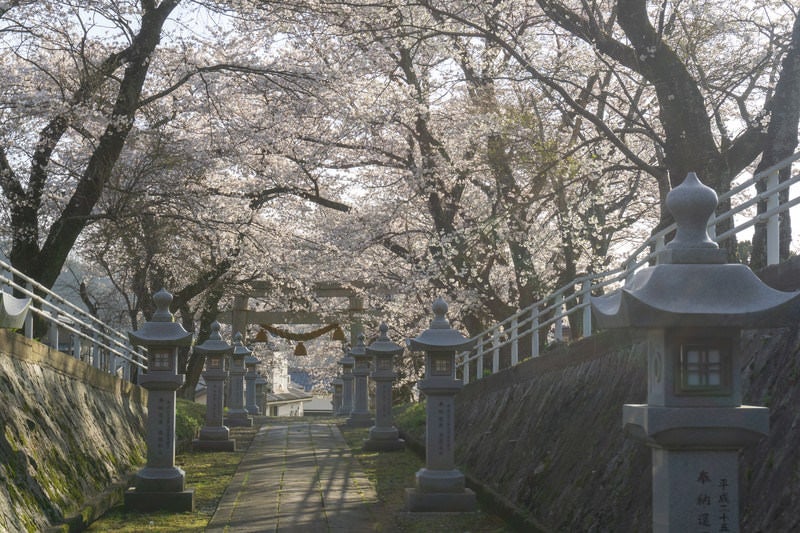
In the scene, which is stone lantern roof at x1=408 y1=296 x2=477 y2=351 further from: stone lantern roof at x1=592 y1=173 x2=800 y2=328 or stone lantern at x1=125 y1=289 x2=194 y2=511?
stone lantern roof at x1=592 y1=173 x2=800 y2=328

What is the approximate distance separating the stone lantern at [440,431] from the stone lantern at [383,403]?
6748mm

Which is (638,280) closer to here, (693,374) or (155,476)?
(693,374)

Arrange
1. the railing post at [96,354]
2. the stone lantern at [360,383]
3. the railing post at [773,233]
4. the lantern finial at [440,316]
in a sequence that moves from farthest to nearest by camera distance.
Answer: the stone lantern at [360,383] → the railing post at [96,354] → the lantern finial at [440,316] → the railing post at [773,233]

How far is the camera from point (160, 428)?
10.7m

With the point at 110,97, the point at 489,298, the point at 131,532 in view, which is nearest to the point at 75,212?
the point at 110,97

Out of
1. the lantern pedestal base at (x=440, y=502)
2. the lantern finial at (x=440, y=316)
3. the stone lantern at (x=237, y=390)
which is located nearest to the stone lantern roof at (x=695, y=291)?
the lantern pedestal base at (x=440, y=502)

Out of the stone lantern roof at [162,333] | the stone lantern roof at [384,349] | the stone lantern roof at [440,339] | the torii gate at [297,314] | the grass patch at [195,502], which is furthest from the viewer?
the torii gate at [297,314]

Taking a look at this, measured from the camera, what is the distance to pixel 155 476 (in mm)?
10453

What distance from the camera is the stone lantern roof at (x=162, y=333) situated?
35.1 feet

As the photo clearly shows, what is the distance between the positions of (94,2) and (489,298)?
1009cm

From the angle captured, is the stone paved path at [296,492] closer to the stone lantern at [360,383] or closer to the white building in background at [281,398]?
the stone lantern at [360,383]

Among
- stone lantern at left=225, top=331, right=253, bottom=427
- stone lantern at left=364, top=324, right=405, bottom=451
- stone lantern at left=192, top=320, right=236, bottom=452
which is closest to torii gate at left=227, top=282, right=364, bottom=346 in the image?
stone lantern at left=225, top=331, right=253, bottom=427

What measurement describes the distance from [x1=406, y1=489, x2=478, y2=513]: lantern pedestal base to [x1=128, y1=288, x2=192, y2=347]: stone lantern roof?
318 centimetres

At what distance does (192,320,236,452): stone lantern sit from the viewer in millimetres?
17627
